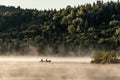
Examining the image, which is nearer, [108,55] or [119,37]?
[108,55]

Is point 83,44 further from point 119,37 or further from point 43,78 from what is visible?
point 43,78

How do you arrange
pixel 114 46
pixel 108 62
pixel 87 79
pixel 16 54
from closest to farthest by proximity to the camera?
1. pixel 87 79
2. pixel 108 62
3. pixel 114 46
4. pixel 16 54

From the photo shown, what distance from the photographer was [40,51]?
198 metres

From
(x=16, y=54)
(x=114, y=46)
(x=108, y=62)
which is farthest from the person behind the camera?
(x=16, y=54)

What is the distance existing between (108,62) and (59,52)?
3292 inches

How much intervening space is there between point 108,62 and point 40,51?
86346mm

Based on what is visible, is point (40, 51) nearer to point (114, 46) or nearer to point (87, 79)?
point (114, 46)

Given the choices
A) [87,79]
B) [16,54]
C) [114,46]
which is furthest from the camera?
[16,54]

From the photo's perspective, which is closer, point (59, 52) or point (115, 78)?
point (115, 78)

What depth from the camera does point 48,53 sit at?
194 metres

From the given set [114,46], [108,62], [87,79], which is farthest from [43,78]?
[114,46]

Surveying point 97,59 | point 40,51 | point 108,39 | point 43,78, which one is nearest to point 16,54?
point 40,51

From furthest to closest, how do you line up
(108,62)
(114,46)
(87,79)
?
(114,46) < (108,62) < (87,79)

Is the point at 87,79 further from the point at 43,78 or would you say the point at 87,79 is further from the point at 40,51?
the point at 40,51
